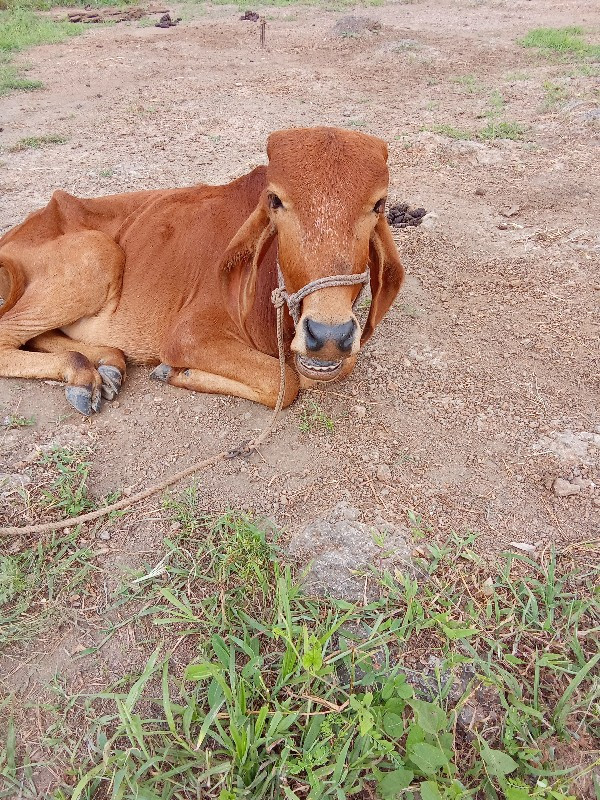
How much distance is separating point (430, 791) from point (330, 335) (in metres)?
1.57

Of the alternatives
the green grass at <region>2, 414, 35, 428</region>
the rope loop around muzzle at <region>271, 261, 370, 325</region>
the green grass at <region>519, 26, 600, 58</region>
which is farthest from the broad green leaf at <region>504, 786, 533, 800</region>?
the green grass at <region>519, 26, 600, 58</region>

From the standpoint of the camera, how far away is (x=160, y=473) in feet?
9.87

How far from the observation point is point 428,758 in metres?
1.75

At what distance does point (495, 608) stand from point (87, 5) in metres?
20.9

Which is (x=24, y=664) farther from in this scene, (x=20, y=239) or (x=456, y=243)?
(x=456, y=243)

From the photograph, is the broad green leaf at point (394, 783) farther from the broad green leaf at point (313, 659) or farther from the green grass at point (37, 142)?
the green grass at point (37, 142)

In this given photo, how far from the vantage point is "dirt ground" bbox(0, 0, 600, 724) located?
2.85 meters

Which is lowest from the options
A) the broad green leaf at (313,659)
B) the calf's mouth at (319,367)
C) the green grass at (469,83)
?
the broad green leaf at (313,659)

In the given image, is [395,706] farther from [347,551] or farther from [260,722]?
[347,551]

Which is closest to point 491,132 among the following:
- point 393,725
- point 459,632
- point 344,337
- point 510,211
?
point 510,211

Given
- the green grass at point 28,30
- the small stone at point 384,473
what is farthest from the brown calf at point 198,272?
the green grass at point 28,30

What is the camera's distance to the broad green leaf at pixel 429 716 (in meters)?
1.83

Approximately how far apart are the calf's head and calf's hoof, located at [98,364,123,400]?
4.81ft

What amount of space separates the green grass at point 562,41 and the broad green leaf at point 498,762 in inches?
448
